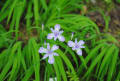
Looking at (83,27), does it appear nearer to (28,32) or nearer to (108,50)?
(108,50)

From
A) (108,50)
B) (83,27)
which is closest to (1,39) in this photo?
(83,27)

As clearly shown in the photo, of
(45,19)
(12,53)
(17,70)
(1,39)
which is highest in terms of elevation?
(45,19)

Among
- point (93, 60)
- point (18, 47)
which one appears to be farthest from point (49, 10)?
point (93, 60)

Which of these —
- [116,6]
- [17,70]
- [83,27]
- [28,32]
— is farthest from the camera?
[116,6]

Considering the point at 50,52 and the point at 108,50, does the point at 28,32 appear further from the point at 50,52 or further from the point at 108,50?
the point at 108,50

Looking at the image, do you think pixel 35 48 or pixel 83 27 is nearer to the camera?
pixel 35 48

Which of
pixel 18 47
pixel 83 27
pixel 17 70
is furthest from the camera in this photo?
pixel 83 27

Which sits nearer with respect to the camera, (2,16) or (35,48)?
(35,48)

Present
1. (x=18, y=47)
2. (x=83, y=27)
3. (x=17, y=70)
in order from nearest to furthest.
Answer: (x=17, y=70) < (x=18, y=47) < (x=83, y=27)

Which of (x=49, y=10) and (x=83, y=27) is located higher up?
(x=49, y=10)
